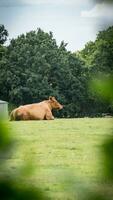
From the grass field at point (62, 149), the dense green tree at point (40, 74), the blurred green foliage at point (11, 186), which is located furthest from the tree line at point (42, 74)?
the blurred green foliage at point (11, 186)

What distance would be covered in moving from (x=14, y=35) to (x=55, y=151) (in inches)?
376

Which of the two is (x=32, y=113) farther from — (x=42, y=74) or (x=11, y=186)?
(x=11, y=186)

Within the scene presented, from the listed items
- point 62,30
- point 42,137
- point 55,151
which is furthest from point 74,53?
point 55,151

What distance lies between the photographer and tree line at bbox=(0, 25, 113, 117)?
494 inches

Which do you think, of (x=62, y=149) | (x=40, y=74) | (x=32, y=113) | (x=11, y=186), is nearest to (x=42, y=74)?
(x=40, y=74)

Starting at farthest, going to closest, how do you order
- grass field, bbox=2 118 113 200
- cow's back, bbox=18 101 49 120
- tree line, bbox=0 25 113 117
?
1. tree line, bbox=0 25 113 117
2. cow's back, bbox=18 101 49 120
3. grass field, bbox=2 118 113 200

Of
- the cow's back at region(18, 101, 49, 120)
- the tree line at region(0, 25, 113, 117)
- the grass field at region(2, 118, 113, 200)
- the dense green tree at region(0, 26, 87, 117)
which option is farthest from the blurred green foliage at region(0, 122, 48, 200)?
the dense green tree at region(0, 26, 87, 117)

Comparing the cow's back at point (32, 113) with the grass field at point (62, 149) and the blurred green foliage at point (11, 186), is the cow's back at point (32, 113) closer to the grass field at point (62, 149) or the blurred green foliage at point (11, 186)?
the grass field at point (62, 149)

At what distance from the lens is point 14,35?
1416 centimetres

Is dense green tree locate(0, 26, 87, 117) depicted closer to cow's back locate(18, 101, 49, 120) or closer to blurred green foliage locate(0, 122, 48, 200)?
cow's back locate(18, 101, 49, 120)

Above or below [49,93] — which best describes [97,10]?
above

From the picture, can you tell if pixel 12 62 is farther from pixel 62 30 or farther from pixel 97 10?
pixel 97 10

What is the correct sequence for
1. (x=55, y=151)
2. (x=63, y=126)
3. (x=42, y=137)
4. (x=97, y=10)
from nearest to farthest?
1. (x=97, y=10)
2. (x=55, y=151)
3. (x=42, y=137)
4. (x=63, y=126)

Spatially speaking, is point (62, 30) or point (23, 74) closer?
point (23, 74)
